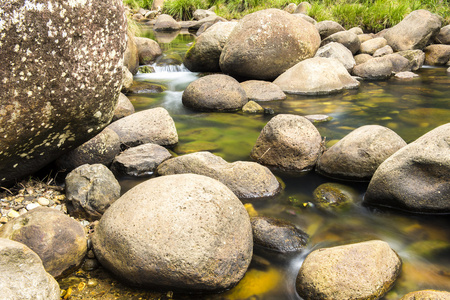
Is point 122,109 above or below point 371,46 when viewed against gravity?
above

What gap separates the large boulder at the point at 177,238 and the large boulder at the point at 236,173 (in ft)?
3.40

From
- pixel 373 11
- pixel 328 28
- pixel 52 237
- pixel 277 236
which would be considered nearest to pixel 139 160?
pixel 52 237

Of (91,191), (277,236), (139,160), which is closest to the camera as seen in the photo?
(277,236)

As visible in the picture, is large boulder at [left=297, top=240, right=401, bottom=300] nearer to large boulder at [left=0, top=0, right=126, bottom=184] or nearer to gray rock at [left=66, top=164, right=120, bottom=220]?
gray rock at [left=66, top=164, right=120, bottom=220]

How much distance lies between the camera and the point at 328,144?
5898mm

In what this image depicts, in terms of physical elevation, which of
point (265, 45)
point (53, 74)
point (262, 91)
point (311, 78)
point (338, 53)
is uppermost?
point (53, 74)

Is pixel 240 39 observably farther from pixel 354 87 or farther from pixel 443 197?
pixel 443 197

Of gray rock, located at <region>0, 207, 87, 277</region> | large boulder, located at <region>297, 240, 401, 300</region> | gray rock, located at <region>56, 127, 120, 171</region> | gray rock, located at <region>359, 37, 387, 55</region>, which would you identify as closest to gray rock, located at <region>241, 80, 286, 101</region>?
gray rock, located at <region>56, 127, 120, 171</region>

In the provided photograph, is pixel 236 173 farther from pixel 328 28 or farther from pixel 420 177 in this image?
pixel 328 28

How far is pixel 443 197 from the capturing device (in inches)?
154

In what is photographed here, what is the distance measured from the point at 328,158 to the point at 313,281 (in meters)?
2.25

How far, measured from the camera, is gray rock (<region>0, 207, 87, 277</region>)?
117 inches

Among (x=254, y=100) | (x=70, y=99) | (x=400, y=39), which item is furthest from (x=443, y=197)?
(x=400, y=39)

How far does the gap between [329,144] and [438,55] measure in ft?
28.1
